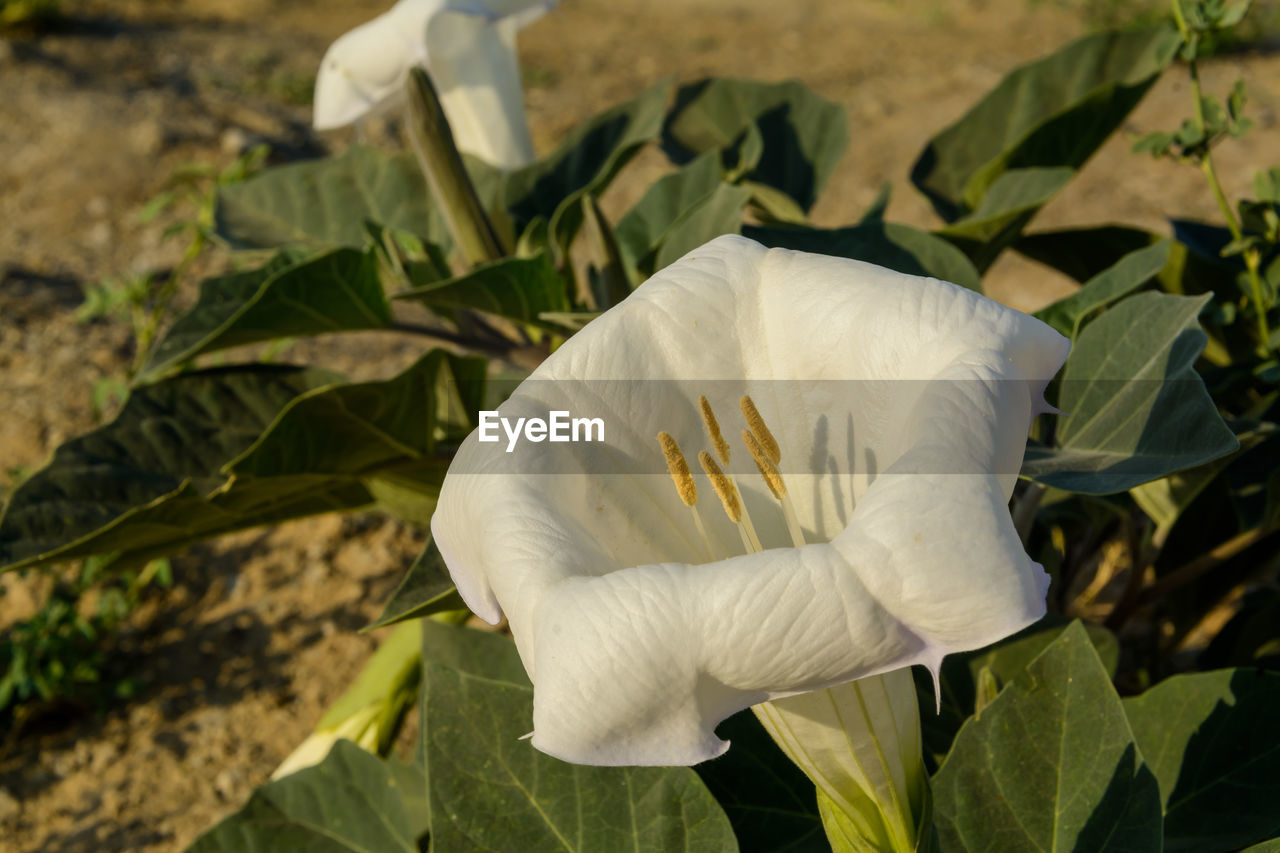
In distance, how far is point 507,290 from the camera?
138 cm

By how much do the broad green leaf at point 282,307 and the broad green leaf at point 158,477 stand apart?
0.12 metres

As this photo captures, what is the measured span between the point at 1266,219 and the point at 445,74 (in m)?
1.07

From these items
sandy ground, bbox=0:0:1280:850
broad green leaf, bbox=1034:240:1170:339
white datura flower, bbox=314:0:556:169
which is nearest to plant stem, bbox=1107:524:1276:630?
broad green leaf, bbox=1034:240:1170:339

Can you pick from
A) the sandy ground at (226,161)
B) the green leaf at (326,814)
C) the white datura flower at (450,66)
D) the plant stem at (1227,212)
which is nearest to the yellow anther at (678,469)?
the green leaf at (326,814)

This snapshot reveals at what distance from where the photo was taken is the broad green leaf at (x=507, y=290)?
1322mm

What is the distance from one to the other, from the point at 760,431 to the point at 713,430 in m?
0.04

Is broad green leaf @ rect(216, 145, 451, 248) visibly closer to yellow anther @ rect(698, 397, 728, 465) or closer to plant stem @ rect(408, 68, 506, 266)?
plant stem @ rect(408, 68, 506, 266)

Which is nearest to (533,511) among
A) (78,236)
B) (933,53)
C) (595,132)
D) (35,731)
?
(595,132)

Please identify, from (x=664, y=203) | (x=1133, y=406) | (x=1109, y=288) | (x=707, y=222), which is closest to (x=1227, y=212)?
(x=1109, y=288)

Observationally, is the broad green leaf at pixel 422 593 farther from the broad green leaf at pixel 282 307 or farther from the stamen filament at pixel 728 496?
the broad green leaf at pixel 282 307

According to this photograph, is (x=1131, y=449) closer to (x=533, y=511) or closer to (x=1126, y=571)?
(x=533, y=511)

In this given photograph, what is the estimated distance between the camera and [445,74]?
5.53 ft

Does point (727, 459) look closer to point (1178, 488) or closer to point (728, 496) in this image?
point (728, 496)

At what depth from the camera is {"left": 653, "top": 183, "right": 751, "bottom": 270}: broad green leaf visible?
50.9 inches
